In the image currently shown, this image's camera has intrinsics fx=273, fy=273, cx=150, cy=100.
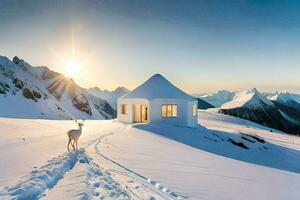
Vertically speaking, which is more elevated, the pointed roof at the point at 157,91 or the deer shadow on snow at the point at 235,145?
the pointed roof at the point at 157,91

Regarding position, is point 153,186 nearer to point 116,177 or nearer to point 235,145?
point 116,177

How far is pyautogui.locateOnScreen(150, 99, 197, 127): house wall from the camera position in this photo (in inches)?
1276

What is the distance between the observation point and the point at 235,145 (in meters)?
28.8

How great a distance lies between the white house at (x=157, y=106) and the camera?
32.6 meters

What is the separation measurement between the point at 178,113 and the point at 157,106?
9.19 ft

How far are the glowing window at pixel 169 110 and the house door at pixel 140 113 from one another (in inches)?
105

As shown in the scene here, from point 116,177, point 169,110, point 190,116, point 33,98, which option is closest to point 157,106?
point 169,110

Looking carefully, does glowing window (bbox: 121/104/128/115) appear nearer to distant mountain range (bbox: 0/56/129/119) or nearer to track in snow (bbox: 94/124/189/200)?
track in snow (bbox: 94/124/189/200)

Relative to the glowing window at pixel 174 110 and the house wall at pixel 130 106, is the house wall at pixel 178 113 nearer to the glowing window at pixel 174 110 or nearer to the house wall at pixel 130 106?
the glowing window at pixel 174 110

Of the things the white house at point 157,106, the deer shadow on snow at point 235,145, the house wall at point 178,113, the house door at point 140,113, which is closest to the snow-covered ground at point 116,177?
the deer shadow on snow at point 235,145

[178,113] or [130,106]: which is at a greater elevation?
[130,106]

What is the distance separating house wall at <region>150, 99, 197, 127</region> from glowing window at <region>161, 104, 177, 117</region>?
44 centimetres

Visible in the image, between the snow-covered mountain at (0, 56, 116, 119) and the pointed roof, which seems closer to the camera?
the pointed roof

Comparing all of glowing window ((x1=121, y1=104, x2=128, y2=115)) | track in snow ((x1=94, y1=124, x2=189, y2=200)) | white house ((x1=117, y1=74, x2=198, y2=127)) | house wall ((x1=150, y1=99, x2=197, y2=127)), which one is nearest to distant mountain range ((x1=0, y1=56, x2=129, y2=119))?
glowing window ((x1=121, y1=104, x2=128, y2=115))
